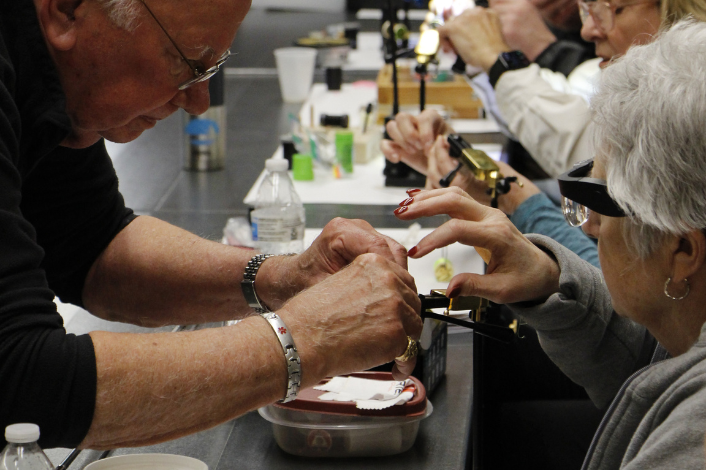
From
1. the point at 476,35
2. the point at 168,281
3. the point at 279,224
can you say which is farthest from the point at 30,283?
the point at 476,35

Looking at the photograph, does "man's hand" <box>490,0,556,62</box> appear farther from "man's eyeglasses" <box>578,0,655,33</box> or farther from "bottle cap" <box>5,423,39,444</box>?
"bottle cap" <box>5,423,39,444</box>

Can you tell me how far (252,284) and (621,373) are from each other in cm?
70

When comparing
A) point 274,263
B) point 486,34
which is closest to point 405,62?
point 486,34

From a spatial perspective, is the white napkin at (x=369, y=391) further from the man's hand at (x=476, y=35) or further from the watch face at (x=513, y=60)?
the man's hand at (x=476, y=35)

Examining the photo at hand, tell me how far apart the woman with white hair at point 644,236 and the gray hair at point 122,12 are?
530mm

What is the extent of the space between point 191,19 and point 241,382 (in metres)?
0.53

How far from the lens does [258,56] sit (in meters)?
5.25

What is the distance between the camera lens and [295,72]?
153 inches

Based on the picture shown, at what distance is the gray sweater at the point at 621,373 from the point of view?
94 centimetres

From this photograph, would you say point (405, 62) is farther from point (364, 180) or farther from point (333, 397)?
point (333, 397)

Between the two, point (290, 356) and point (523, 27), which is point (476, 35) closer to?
point (523, 27)

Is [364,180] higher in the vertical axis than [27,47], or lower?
lower

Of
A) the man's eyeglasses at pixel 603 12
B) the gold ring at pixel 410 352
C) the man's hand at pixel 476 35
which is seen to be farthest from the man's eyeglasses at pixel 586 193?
the man's hand at pixel 476 35

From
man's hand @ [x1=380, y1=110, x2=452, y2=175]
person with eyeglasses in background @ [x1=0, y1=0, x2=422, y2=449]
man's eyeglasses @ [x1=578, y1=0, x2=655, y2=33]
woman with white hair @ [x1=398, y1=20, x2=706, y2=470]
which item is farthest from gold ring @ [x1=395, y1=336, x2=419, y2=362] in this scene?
man's eyeglasses @ [x1=578, y1=0, x2=655, y2=33]
